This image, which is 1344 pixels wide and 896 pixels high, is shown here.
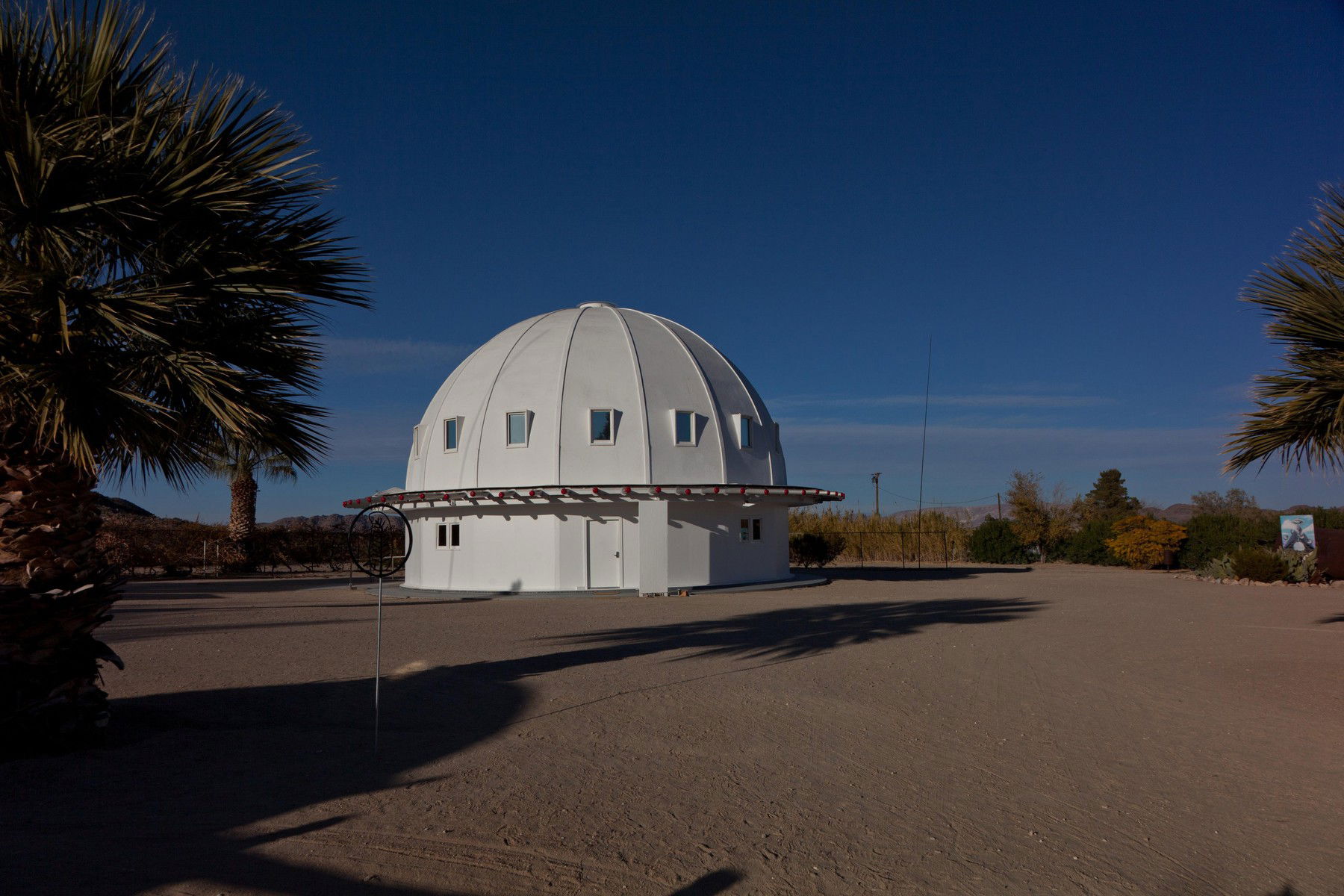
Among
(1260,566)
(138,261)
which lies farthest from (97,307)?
(1260,566)

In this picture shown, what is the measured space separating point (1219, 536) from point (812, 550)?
51.1ft

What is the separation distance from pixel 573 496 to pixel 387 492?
630 cm

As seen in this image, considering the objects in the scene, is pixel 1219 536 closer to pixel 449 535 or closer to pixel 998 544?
pixel 998 544

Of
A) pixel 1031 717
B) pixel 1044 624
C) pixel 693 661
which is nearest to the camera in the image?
pixel 1031 717

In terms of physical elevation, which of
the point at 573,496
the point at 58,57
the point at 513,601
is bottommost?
the point at 513,601

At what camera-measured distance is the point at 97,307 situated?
5.88m

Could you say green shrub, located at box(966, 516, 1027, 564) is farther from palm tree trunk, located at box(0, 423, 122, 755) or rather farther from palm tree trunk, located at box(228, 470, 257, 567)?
palm tree trunk, located at box(0, 423, 122, 755)

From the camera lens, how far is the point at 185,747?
22.2ft

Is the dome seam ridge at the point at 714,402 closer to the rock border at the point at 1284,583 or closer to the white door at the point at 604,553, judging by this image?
the white door at the point at 604,553

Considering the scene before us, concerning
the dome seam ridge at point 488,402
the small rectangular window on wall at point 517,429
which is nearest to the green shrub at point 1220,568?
the small rectangular window on wall at point 517,429

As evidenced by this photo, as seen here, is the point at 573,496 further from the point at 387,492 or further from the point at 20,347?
the point at 20,347

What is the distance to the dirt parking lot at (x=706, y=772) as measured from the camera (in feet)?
14.4

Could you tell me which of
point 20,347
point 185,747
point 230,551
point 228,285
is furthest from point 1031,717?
point 230,551

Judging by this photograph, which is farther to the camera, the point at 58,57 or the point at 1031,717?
the point at 1031,717
